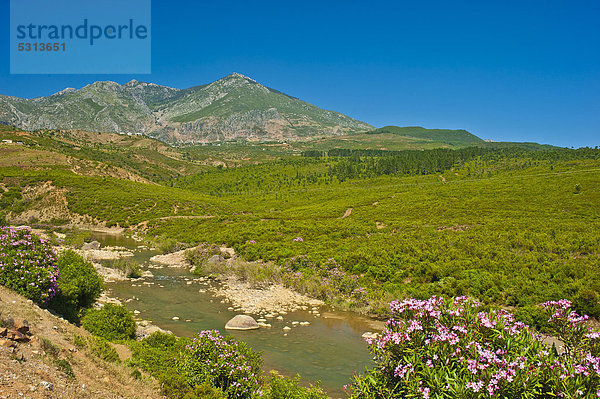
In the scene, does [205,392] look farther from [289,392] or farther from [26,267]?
[26,267]

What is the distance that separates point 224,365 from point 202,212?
53.4 m

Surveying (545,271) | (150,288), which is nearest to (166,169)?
(150,288)

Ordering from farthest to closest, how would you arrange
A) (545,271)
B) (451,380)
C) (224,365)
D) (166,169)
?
(166,169)
(545,271)
(224,365)
(451,380)

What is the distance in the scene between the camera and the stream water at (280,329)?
11.5 meters

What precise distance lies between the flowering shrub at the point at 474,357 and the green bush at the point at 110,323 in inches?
346

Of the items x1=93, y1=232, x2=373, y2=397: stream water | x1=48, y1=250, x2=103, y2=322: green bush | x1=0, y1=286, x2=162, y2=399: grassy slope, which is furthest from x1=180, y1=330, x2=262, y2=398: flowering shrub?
x1=48, y1=250, x2=103, y2=322: green bush

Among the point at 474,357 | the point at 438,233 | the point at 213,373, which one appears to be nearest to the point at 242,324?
the point at 213,373

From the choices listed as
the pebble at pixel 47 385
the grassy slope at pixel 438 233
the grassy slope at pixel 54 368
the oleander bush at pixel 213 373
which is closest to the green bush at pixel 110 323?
the grassy slope at pixel 54 368

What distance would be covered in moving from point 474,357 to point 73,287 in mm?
13216

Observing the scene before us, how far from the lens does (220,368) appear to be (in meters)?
8.58

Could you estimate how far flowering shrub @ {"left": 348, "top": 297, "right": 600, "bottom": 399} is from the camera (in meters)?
5.05

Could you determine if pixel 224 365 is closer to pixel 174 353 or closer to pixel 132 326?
pixel 174 353

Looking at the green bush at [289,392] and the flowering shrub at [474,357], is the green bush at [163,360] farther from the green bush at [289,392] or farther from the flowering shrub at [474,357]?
the flowering shrub at [474,357]

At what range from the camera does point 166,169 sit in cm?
16900
